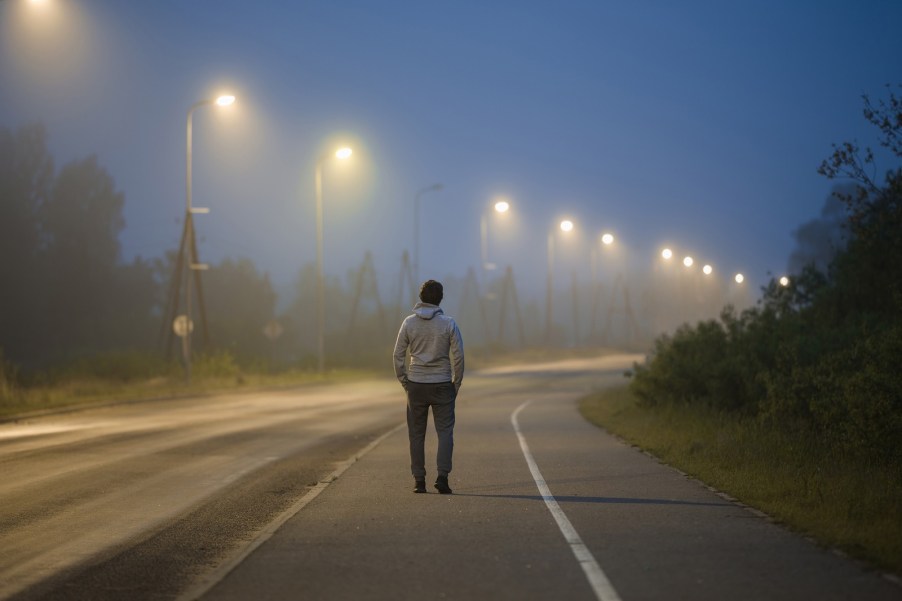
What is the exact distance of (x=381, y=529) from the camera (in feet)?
27.3

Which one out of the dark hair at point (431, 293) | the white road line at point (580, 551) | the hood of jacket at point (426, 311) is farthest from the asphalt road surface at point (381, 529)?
the dark hair at point (431, 293)

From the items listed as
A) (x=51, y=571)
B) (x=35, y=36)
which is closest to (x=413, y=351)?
(x=51, y=571)

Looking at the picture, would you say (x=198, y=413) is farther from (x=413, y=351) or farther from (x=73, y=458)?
(x=413, y=351)

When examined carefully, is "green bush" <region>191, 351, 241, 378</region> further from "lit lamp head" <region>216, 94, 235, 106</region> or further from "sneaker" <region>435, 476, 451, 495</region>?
"sneaker" <region>435, 476, 451, 495</region>

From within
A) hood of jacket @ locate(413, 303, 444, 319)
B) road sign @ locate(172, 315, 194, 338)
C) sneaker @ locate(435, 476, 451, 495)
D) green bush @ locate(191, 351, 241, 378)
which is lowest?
sneaker @ locate(435, 476, 451, 495)

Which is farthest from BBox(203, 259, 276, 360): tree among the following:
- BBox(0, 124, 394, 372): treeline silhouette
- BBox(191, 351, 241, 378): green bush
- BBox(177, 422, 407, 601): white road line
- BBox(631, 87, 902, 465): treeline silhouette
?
BBox(177, 422, 407, 601): white road line

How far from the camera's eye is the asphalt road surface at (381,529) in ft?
21.0

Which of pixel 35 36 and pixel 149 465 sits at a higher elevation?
pixel 35 36

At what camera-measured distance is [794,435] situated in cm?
1479

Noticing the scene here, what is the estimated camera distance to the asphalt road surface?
639 cm

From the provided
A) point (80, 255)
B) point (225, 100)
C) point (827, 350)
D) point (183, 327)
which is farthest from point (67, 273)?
point (827, 350)

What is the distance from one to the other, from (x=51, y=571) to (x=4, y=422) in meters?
17.7

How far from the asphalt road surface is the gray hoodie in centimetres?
119

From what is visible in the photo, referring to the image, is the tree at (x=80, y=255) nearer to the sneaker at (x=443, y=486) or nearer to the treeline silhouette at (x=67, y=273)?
the treeline silhouette at (x=67, y=273)
